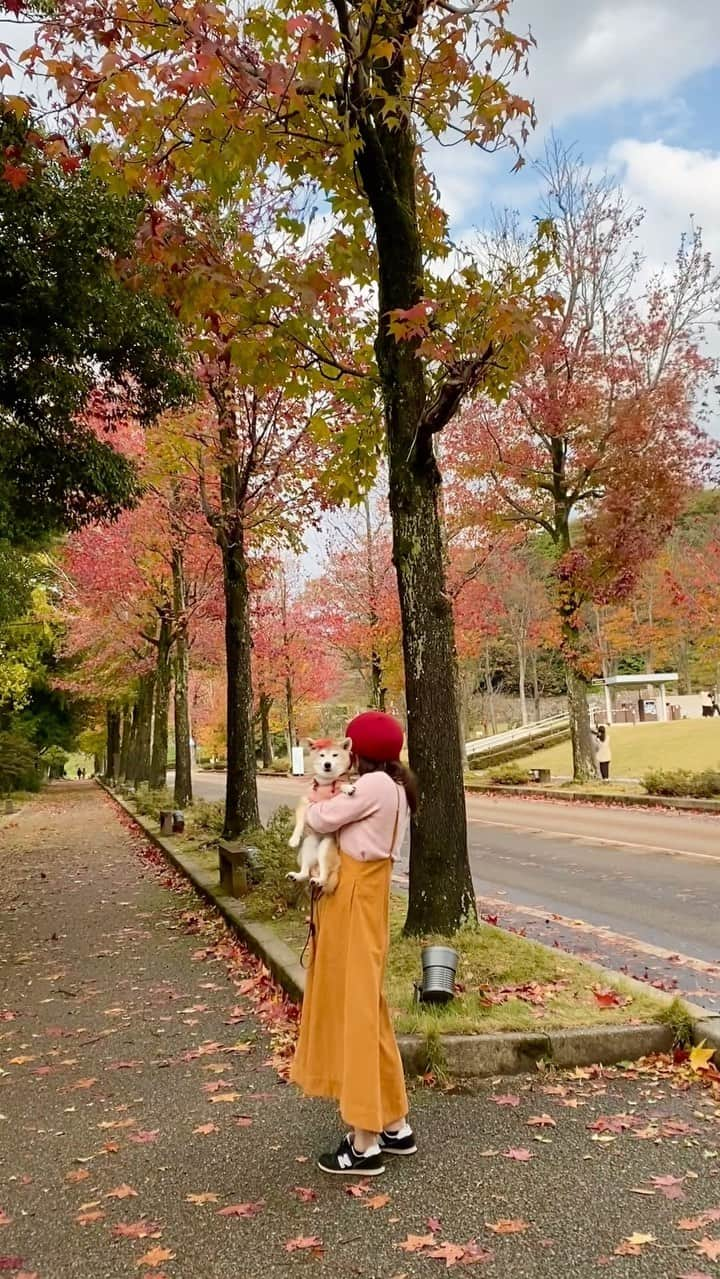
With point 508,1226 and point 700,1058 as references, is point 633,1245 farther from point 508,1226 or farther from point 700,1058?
point 700,1058

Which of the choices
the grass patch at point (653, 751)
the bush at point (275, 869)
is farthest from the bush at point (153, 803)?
the grass patch at point (653, 751)

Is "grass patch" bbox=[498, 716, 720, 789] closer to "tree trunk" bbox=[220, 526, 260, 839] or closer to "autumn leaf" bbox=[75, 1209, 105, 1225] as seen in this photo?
"tree trunk" bbox=[220, 526, 260, 839]

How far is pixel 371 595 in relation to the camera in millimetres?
30938

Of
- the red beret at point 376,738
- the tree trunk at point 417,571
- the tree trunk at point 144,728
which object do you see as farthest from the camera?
the tree trunk at point 144,728

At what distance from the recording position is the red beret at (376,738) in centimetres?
368

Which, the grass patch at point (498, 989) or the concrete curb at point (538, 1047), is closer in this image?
the concrete curb at point (538, 1047)

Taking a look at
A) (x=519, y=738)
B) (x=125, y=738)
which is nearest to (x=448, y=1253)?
(x=519, y=738)

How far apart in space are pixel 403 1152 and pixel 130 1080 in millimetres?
1787

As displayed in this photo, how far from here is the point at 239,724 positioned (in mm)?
11555

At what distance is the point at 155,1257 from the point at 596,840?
11186 millimetres

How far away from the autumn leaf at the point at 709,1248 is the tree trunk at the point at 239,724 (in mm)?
8851

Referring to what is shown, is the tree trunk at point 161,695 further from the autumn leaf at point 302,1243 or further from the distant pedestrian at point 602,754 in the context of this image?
the autumn leaf at point 302,1243

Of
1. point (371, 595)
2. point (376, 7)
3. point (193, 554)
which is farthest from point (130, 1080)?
point (371, 595)

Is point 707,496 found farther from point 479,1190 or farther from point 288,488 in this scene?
point 479,1190
